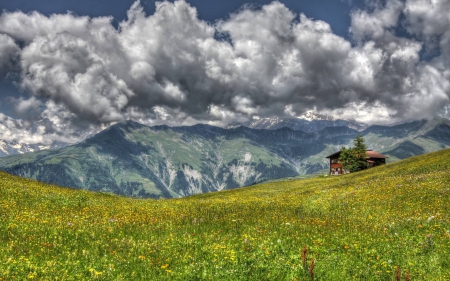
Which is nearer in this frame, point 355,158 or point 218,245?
point 218,245

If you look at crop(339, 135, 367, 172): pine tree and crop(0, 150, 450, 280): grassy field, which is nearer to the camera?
crop(0, 150, 450, 280): grassy field

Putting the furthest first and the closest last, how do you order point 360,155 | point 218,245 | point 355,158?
point 360,155 → point 355,158 → point 218,245

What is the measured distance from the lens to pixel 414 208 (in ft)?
65.2

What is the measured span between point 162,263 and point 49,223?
7.46m

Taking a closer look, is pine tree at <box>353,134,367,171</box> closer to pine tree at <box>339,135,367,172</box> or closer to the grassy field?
pine tree at <box>339,135,367,172</box>

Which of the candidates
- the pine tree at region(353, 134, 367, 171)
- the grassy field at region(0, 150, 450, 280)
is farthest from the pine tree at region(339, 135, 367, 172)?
the grassy field at region(0, 150, 450, 280)

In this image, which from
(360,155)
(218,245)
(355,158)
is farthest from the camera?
(360,155)

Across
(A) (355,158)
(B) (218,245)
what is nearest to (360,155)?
(A) (355,158)

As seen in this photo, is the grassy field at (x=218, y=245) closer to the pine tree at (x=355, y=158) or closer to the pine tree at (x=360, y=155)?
the pine tree at (x=355, y=158)

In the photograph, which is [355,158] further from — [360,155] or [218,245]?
[218,245]

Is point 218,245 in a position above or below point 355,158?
below

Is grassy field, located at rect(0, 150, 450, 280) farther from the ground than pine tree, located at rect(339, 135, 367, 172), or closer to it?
closer to it

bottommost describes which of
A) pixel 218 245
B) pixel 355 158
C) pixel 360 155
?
pixel 218 245

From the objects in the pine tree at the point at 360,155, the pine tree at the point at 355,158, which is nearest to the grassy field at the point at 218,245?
the pine tree at the point at 355,158
